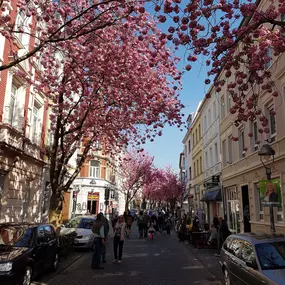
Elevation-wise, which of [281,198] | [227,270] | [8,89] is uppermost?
Answer: [8,89]

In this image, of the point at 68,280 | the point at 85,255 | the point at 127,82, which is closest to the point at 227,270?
the point at 68,280

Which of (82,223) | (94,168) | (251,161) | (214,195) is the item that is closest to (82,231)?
(82,223)

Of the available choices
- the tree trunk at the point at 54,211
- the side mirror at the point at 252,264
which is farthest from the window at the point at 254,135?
the side mirror at the point at 252,264

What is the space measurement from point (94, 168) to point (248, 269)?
132 feet

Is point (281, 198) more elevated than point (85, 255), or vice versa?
point (281, 198)

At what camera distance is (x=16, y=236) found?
8273mm

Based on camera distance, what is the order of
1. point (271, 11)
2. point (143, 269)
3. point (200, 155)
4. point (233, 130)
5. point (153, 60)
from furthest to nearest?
1. point (200, 155)
2. point (233, 130)
3. point (143, 269)
4. point (153, 60)
5. point (271, 11)

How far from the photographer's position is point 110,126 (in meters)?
14.2

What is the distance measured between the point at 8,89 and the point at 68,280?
28.6ft

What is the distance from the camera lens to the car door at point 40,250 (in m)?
8.18

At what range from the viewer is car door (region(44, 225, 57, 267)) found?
918 cm

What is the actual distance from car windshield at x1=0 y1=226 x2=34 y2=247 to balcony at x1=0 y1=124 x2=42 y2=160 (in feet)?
15.9

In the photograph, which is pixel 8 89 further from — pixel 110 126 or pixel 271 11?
pixel 271 11

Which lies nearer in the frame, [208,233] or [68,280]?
[68,280]
